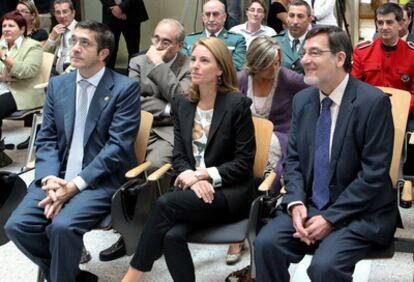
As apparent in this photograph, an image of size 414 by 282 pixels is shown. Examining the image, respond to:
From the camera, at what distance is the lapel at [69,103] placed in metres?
3.04

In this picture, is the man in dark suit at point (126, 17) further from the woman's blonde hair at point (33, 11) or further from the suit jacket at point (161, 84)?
the suit jacket at point (161, 84)

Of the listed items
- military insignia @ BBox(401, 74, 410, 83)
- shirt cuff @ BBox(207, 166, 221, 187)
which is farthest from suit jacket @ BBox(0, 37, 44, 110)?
military insignia @ BBox(401, 74, 410, 83)

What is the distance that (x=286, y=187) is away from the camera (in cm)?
268

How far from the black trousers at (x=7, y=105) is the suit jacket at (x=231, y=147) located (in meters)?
2.12

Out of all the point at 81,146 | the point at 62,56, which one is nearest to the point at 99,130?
the point at 81,146

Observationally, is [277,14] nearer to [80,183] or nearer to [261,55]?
[261,55]

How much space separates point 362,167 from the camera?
8.21 ft

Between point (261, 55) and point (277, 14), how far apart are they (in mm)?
3004

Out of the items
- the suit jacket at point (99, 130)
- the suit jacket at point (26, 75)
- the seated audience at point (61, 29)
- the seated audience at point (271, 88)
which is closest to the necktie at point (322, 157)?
the seated audience at point (271, 88)

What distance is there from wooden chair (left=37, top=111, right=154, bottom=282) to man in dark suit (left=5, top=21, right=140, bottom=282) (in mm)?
52

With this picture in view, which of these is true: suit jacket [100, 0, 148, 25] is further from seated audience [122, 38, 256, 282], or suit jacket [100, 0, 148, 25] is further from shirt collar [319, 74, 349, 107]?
shirt collar [319, 74, 349, 107]

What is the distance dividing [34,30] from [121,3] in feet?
3.97

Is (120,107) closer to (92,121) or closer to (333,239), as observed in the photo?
(92,121)

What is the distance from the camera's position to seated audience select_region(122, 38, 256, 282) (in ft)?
8.89
